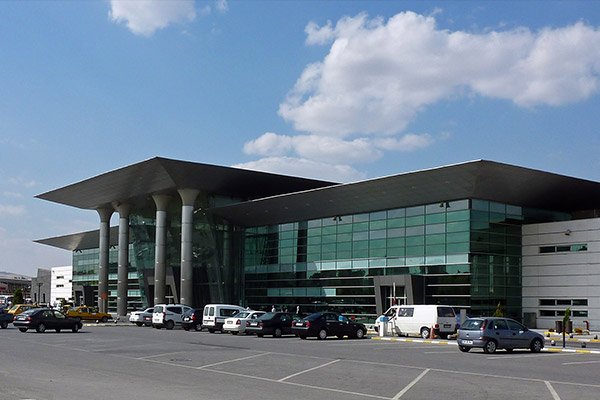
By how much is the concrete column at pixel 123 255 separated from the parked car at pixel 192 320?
107ft

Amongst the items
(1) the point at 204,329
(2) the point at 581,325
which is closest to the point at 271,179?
(1) the point at 204,329

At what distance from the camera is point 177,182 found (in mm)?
66375

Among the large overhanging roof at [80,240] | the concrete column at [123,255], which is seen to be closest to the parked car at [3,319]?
the concrete column at [123,255]

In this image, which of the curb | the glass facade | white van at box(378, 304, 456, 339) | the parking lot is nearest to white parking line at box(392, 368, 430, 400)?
the parking lot

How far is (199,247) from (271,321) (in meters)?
31.4

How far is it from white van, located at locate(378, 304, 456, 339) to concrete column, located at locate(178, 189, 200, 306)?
30171 millimetres

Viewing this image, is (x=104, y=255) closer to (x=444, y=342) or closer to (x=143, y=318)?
(x=143, y=318)

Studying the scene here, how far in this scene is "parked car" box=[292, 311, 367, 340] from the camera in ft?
125

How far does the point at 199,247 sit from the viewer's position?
231 ft

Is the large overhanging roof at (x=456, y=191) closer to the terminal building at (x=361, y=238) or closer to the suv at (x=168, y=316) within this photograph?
the terminal building at (x=361, y=238)

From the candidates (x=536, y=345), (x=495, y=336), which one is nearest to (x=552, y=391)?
(x=495, y=336)

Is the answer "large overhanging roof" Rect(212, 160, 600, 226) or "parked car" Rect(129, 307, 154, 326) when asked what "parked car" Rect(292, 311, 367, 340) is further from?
"parked car" Rect(129, 307, 154, 326)

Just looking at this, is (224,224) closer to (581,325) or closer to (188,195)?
(188,195)

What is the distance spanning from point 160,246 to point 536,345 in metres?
47.9
